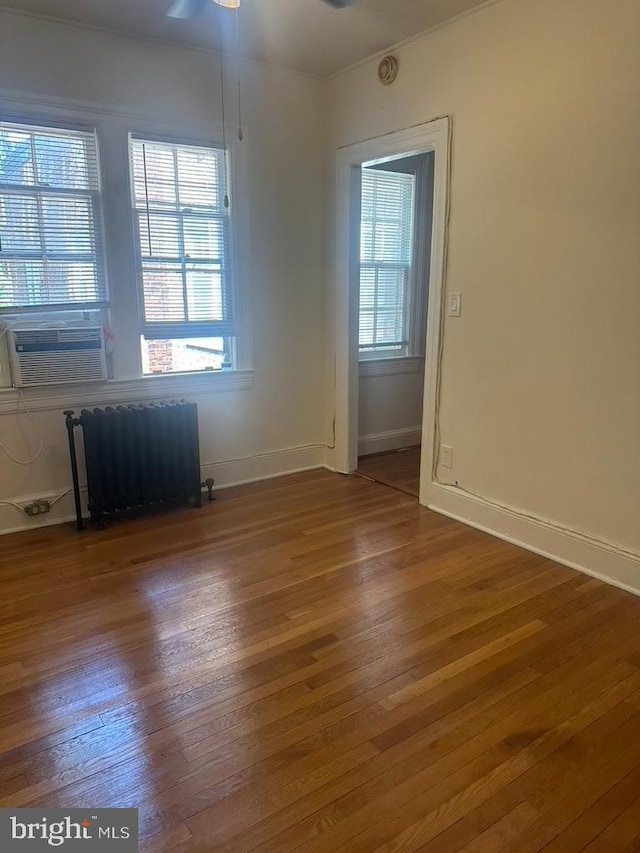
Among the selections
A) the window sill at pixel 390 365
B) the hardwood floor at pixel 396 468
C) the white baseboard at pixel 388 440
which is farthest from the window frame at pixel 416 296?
the hardwood floor at pixel 396 468

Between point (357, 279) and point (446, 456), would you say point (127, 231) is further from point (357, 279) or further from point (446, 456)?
point (446, 456)

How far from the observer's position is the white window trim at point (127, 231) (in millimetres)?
3209

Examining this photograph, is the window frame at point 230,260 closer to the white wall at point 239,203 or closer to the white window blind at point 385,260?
the white wall at point 239,203

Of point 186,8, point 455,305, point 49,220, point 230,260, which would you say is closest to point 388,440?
point 455,305

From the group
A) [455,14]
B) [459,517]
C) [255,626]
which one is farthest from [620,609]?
[455,14]

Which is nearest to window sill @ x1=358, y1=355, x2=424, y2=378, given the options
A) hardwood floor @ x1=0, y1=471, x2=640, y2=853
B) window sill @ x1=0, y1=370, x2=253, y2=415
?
window sill @ x1=0, y1=370, x2=253, y2=415

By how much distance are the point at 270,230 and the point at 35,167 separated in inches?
58.3

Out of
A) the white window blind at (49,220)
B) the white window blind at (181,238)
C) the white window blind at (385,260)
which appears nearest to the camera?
the white window blind at (49,220)

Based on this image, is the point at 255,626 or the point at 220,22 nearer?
the point at 255,626

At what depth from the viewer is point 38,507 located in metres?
3.44

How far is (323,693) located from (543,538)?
1.60m

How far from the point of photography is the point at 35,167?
10.5 feet

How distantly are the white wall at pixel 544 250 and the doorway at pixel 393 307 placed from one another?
1285 mm

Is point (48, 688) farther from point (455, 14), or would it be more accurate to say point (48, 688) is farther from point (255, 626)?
point (455, 14)
